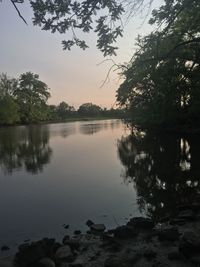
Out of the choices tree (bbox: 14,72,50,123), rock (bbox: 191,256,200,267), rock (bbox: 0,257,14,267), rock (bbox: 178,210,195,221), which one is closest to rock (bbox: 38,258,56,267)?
rock (bbox: 0,257,14,267)

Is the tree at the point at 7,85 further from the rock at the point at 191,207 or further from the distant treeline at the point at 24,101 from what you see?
the rock at the point at 191,207

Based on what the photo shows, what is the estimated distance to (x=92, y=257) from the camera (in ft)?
31.7

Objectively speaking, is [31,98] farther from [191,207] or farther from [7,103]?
[191,207]

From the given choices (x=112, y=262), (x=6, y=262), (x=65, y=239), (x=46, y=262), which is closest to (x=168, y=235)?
(x=112, y=262)

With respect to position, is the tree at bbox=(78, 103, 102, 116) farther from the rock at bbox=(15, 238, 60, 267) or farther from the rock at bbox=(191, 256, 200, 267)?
the rock at bbox=(191, 256, 200, 267)

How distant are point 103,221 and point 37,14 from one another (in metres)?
8.06

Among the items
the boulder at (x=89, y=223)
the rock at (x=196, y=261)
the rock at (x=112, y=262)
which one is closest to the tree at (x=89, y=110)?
the boulder at (x=89, y=223)

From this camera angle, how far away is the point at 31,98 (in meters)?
124

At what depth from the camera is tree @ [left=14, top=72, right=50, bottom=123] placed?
4638 inches

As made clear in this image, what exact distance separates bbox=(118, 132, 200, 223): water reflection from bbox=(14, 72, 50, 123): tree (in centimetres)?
8653

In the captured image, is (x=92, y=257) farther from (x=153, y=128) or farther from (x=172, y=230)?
(x=153, y=128)

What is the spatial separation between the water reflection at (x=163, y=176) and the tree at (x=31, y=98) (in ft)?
284

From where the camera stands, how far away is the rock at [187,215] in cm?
1234

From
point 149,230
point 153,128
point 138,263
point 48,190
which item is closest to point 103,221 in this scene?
point 149,230
